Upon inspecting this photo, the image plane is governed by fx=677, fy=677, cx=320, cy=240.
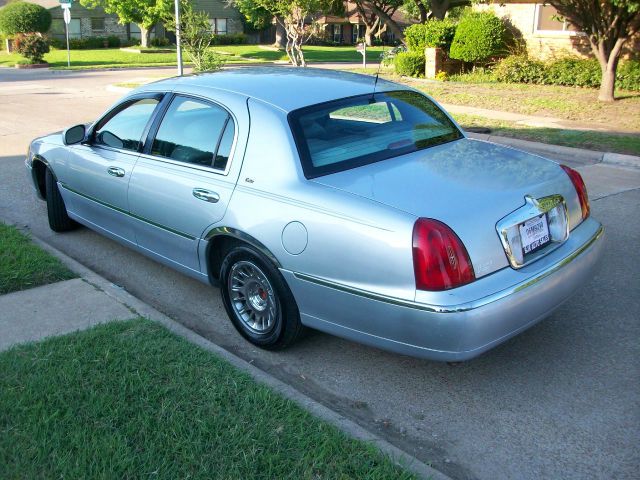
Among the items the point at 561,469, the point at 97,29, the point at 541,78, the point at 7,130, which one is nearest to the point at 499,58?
the point at 541,78

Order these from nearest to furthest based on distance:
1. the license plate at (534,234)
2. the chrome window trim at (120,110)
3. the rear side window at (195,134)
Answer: the license plate at (534,234)
the rear side window at (195,134)
the chrome window trim at (120,110)

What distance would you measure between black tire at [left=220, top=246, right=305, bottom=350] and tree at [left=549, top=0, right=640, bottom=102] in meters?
12.9

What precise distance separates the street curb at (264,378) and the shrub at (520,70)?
15956 millimetres

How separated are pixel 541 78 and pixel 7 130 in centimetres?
1341

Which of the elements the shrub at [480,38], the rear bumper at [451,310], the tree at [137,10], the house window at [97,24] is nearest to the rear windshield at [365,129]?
the rear bumper at [451,310]

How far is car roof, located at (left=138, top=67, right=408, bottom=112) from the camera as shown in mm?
4367

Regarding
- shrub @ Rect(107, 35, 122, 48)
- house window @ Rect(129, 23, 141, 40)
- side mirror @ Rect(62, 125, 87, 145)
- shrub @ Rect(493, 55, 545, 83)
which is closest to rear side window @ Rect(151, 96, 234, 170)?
side mirror @ Rect(62, 125, 87, 145)

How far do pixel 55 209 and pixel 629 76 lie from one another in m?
14.5

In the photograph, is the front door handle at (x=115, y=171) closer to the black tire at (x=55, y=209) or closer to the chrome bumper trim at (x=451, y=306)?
the black tire at (x=55, y=209)

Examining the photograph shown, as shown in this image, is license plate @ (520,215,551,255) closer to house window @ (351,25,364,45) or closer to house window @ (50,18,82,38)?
house window @ (50,18,82,38)

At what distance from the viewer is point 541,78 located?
18438 millimetres

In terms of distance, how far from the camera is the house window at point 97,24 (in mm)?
51125

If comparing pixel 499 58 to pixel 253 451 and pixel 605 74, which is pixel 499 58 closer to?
pixel 605 74

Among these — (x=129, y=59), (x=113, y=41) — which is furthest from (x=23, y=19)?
(x=113, y=41)
